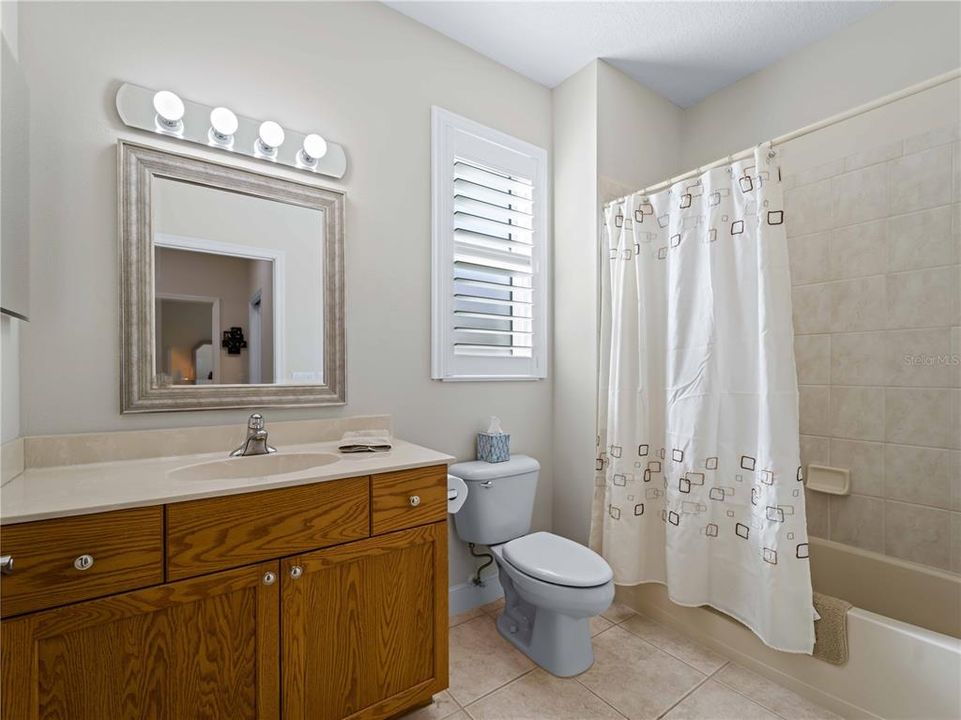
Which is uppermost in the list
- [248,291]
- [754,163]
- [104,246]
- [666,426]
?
[754,163]

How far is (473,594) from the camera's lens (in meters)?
2.22

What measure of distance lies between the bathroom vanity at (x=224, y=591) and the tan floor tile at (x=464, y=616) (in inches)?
23.4

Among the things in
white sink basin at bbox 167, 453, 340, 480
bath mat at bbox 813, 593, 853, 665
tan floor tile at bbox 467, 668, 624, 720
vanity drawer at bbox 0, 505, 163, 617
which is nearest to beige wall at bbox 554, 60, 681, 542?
tan floor tile at bbox 467, 668, 624, 720

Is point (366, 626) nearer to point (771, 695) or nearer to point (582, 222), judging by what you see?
point (771, 695)

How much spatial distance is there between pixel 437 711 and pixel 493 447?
0.99 m

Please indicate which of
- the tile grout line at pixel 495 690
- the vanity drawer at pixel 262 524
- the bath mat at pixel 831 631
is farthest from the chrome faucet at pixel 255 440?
the bath mat at pixel 831 631

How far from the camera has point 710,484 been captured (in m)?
1.83

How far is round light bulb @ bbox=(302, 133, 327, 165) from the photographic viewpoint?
1744 millimetres

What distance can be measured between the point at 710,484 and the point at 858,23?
214 centimetres

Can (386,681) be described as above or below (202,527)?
below

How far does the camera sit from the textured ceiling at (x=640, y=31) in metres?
2.01

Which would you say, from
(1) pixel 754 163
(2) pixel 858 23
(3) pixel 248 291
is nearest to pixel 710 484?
(1) pixel 754 163

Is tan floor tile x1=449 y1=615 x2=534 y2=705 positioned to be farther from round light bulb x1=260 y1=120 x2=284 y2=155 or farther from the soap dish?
round light bulb x1=260 y1=120 x2=284 y2=155

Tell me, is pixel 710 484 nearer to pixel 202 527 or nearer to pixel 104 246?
pixel 202 527
